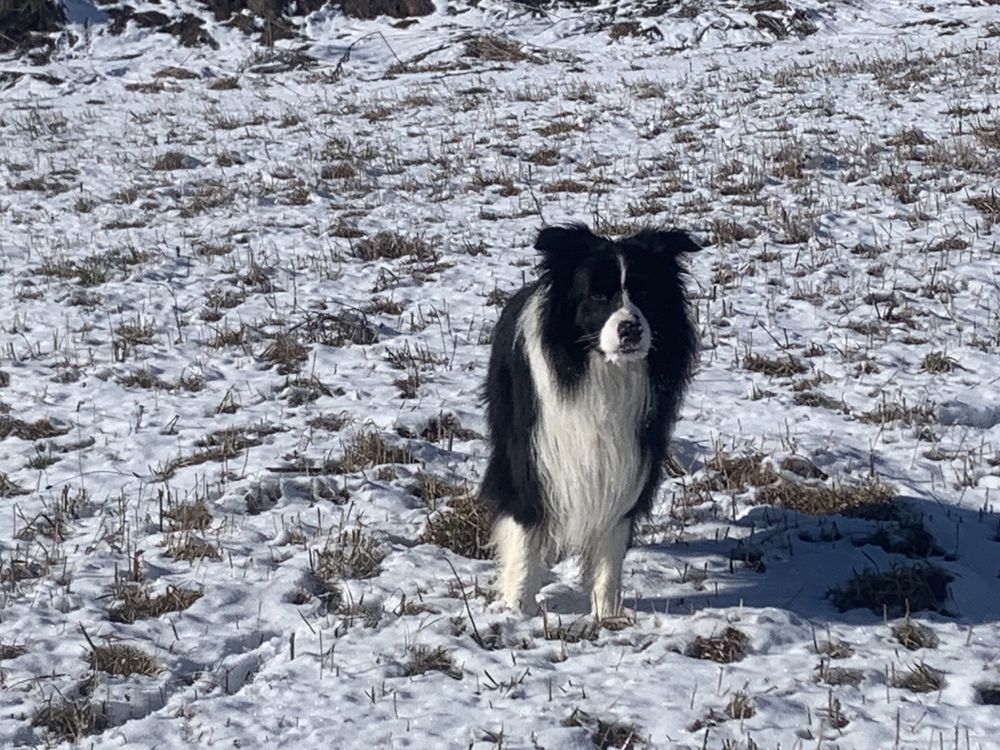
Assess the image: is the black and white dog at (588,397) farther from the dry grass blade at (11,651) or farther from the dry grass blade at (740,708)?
the dry grass blade at (11,651)

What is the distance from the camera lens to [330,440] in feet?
21.5

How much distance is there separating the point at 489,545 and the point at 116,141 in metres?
11.1

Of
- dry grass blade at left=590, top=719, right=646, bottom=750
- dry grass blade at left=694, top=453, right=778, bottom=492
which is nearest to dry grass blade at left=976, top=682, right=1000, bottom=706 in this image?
dry grass blade at left=590, top=719, right=646, bottom=750

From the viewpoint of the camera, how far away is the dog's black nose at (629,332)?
4.38 m

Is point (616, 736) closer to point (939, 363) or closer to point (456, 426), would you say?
point (456, 426)

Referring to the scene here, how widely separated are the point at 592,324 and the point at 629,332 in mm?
→ 198

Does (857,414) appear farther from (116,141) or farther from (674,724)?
(116,141)

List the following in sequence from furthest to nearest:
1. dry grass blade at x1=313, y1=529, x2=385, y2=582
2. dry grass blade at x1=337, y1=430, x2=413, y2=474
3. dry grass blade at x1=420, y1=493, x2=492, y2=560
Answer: dry grass blade at x1=337, y1=430, x2=413, y2=474 → dry grass blade at x1=420, y1=493, x2=492, y2=560 → dry grass blade at x1=313, y1=529, x2=385, y2=582

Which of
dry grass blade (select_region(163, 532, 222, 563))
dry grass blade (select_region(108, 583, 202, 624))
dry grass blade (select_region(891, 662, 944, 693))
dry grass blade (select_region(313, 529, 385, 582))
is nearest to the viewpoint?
dry grass blade (select_region(891, 662, 944, 693))

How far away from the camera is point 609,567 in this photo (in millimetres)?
4863

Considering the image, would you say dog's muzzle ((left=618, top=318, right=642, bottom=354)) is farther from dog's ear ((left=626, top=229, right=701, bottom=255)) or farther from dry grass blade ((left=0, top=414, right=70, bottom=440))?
dry grass blade ((left=0, top=414, right=70, bottom=440))

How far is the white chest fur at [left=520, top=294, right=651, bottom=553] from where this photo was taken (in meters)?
4.66

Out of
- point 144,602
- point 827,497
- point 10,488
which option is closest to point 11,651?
point 144,602

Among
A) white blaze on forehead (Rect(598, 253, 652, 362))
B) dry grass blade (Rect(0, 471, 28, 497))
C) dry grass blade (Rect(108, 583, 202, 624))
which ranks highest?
white blaze on forehead (Rect(598, 253, 652, 362))
